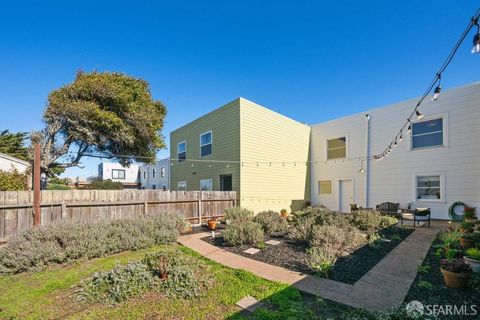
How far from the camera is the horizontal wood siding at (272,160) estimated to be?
1107 cm

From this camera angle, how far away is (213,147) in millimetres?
12641

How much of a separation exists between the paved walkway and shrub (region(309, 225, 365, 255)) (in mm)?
756

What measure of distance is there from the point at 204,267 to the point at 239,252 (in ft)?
4.88

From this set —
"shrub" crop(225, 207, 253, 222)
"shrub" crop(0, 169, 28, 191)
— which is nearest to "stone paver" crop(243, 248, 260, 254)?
"shrub" crop(225, 207, 253, 222)

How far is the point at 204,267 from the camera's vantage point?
4.50 m

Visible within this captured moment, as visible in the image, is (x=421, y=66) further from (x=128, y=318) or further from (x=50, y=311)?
(x=50, y=311)

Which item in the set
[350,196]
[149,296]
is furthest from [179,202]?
[350,196]

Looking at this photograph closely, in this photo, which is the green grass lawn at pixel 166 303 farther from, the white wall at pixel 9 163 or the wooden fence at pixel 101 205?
the white wall at pixel 9 163

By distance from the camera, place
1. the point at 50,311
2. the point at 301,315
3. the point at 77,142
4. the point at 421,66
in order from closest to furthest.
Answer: the point at 301,315 → the point at 50,311 → the point at 421,66 → the point at 77,142

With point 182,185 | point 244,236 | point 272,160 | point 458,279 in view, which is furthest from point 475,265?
point 182,185

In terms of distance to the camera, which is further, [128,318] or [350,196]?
[350,196]

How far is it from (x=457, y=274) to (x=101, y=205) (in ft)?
29.2

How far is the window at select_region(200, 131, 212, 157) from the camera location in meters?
13.0

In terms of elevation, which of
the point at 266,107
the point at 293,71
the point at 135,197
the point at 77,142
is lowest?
the point at 135,197
